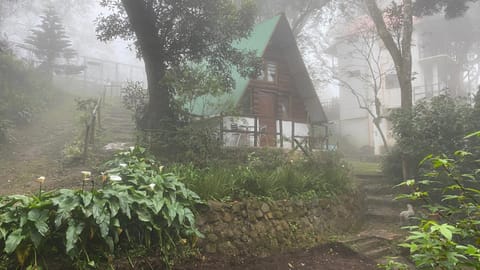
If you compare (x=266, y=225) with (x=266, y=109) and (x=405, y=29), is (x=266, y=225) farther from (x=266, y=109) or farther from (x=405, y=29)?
(x=266, y=109)

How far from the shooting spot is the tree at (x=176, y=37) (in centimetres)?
888

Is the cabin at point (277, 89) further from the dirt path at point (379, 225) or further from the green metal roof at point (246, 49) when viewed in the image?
the dirt path at point (379, 225)

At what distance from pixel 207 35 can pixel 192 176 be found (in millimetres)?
5104

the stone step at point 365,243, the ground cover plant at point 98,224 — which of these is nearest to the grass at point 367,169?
the stone step at point 365,243

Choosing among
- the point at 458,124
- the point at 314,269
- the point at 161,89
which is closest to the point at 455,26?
the point at 458,124

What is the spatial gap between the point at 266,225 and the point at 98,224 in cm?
306

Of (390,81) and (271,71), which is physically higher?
(390,81)

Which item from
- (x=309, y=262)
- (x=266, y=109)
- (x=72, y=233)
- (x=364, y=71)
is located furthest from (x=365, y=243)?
(x=364, y=71)

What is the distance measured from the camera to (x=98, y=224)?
3.63 meters

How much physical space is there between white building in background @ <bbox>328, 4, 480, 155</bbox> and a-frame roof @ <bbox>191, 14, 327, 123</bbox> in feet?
19.8

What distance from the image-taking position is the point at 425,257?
2.25m

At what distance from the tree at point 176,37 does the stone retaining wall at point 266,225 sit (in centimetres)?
402

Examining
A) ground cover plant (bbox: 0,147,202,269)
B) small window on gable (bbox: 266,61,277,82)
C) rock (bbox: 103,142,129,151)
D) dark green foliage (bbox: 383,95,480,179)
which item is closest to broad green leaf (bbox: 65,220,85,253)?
ground cover plant (bbox: 0,147,202,269)

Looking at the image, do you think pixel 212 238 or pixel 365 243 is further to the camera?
pixel 365 243
